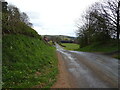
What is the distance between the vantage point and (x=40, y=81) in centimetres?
622

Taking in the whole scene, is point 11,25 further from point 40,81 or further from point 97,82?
point 97,82

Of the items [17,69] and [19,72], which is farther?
[17,69]

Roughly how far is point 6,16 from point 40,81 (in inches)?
279

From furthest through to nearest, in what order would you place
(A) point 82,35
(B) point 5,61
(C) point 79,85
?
(A) point 82,35
(B) point 5,61
(C) point 79,85

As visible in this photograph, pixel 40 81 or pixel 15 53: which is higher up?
pixel 15 53

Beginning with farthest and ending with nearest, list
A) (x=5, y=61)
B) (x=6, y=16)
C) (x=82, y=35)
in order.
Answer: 1. (x=82, y=35)
2. (x=6, y=16)
3. (x=5, y=61)

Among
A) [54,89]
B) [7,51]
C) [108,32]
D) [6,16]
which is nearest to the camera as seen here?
[54,89]

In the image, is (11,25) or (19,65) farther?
(11,25)

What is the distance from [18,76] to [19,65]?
1627 millimetres

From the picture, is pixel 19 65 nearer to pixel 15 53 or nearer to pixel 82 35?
pixel 15 53

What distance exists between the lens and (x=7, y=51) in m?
8.77

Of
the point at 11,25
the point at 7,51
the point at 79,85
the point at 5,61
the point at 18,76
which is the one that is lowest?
the point at 79,85

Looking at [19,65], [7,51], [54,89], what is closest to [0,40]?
[7,51]

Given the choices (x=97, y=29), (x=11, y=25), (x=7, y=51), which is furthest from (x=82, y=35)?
(x=7, y=51)
